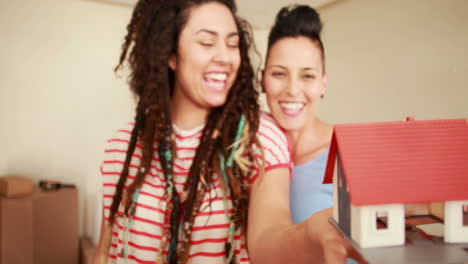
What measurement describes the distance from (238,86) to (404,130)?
0.65 meters

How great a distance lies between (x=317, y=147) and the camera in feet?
3.85

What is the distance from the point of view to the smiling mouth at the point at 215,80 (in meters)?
1.00

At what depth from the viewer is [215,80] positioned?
39.5 inches

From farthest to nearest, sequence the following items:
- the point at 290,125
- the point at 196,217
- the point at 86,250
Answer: the point at 86,250
the point at 290,125
the point at 196,217

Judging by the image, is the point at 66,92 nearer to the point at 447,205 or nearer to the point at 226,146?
the point at 226,146

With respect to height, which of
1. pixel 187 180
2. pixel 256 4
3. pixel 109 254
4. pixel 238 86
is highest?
pixel 256 4

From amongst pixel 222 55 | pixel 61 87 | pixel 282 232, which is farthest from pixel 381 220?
pixel 61 87

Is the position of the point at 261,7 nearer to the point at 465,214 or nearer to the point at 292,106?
the point at 292,106

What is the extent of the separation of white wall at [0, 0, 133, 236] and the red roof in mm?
2120

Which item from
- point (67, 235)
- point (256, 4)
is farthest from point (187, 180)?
point (67, 235)

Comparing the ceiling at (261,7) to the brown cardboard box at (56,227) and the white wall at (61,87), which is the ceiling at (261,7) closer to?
the white wall at (61,87)

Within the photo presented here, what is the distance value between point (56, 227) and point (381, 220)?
6.94 ft

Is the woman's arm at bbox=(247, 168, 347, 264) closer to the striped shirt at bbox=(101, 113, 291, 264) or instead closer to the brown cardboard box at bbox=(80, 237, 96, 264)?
the striped shirt at bbox=(101, 113, 291, 264)

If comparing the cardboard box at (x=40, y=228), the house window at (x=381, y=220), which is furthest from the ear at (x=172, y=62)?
the cardboard box at (x=40, y=228)
